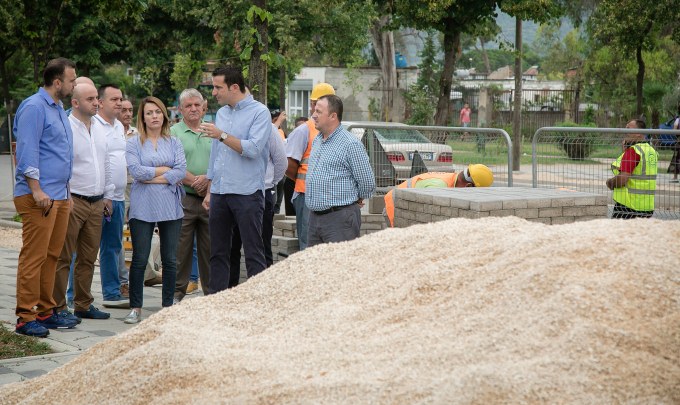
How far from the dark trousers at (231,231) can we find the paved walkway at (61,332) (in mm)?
354

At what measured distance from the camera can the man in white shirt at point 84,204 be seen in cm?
841

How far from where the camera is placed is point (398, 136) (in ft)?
36.6

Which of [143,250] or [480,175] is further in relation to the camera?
[480,175]

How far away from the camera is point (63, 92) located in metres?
7.92

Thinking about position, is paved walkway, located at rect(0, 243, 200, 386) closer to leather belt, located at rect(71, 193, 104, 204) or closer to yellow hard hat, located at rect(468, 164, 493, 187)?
leather belt, located at rect(71, 193, 104, 204)

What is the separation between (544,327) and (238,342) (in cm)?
154

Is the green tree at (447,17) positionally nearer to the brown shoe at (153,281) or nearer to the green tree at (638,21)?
the green tree at (638,21)

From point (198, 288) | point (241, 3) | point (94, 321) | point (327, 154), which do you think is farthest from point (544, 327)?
point (241, 3)

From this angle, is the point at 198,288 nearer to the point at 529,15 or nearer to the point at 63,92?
the point at 63,92

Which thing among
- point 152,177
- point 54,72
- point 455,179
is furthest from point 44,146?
point 455,179

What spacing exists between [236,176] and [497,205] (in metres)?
2.15

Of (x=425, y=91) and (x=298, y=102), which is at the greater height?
(x=425, y=91)

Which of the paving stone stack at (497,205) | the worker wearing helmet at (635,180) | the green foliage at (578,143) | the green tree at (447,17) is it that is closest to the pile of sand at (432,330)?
the paving stone stack at (497,205)

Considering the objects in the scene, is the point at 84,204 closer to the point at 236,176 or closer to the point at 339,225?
the point at 236,176
